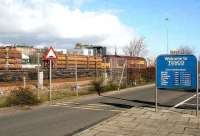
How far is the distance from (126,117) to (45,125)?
104 inches

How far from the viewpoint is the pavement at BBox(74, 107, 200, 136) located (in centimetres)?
991

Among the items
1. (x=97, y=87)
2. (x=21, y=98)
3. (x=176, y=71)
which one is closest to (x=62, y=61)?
(x=97, y=87)

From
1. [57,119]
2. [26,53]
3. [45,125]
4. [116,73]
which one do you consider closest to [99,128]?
[45,125]

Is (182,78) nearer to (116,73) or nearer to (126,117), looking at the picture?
(126,117)

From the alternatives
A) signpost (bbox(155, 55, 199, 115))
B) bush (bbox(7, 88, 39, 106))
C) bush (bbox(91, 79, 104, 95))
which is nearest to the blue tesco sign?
signpost (bbox(155, 55, 199, 115))

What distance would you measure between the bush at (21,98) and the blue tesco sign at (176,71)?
20.8 feet

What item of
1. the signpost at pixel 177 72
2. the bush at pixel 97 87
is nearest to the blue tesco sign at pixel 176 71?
the signpost at pixel 177 72

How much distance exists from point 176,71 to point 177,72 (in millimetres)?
50

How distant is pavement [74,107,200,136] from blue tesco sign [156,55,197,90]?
1.02 m

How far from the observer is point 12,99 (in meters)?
17.5

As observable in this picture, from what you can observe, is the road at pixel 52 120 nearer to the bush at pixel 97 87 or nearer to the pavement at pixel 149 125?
the pavement at pixel 149 125

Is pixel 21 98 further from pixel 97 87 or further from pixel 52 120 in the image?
pixel 97 87

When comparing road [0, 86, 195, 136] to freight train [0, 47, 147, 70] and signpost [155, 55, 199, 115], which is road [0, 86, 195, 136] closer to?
signpost [155, 55, 199, 115]

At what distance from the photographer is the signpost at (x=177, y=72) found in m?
13.7
